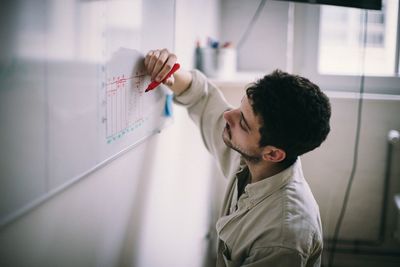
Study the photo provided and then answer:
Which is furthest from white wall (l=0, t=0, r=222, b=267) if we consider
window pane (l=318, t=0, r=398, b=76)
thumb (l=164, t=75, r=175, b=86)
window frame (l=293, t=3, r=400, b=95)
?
window pane (l=318, t=0, r=398, b=76)

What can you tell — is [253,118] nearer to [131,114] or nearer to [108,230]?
[131,114]

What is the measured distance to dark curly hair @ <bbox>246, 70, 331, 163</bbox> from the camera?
1046 millimetres

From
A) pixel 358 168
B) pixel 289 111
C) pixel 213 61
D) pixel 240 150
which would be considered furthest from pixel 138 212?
pixel 358 168

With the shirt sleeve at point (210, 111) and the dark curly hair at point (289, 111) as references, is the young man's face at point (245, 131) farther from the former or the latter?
the shirt sleeve at point (210, 111)

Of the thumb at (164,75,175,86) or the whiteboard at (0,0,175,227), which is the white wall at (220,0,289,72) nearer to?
the thumb at (164,75,175,86)

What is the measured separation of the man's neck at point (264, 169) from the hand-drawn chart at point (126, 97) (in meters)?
0.33

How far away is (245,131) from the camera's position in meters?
1.13

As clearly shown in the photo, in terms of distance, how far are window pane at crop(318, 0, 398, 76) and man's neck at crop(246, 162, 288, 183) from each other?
1.18 metres

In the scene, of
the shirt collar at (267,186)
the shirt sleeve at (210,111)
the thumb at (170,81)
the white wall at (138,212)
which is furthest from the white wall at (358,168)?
the shirt collar at (267,186)

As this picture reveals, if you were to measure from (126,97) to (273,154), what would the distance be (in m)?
0.45

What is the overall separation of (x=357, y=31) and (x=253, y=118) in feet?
4.47

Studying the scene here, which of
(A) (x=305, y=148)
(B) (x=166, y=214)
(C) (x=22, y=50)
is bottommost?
(B) (x=166, y=214)

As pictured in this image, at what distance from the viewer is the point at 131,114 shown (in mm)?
988

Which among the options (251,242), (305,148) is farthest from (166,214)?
(305,148)
